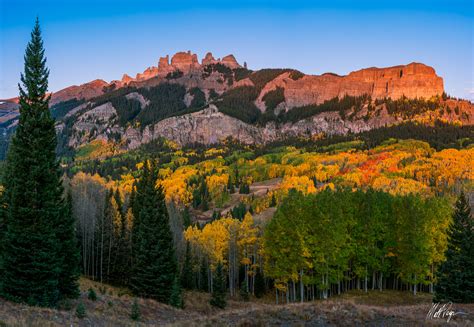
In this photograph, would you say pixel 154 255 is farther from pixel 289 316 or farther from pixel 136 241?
pixel 289 316

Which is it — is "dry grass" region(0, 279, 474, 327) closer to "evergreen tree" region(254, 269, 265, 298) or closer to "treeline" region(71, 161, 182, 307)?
"treeline" region(71, 161, 182, 307)

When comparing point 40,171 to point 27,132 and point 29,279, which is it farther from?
point 29,279

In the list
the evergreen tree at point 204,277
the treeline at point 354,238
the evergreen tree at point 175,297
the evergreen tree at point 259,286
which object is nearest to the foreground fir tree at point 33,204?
the evergreen tree at point 175,297

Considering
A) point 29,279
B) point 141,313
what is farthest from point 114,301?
point 29,279

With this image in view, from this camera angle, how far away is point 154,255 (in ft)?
138

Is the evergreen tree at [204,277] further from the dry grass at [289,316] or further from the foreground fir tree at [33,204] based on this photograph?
the foreground fir tree at [33,204]

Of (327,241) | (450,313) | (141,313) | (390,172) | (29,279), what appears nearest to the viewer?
(450,313)

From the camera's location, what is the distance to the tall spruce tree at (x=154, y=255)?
41.7 meters

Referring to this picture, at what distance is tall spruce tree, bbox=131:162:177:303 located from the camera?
4172 cm

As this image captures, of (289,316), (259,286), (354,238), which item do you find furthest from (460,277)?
(259,286)

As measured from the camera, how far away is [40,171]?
28406mm

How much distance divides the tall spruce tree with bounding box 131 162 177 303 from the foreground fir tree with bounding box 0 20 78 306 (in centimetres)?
1279

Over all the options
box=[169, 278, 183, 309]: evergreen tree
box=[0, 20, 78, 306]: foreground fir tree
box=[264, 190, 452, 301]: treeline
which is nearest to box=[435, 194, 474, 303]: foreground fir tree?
box=[264, 190, 452, 301]: treeline

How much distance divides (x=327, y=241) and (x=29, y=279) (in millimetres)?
31495
